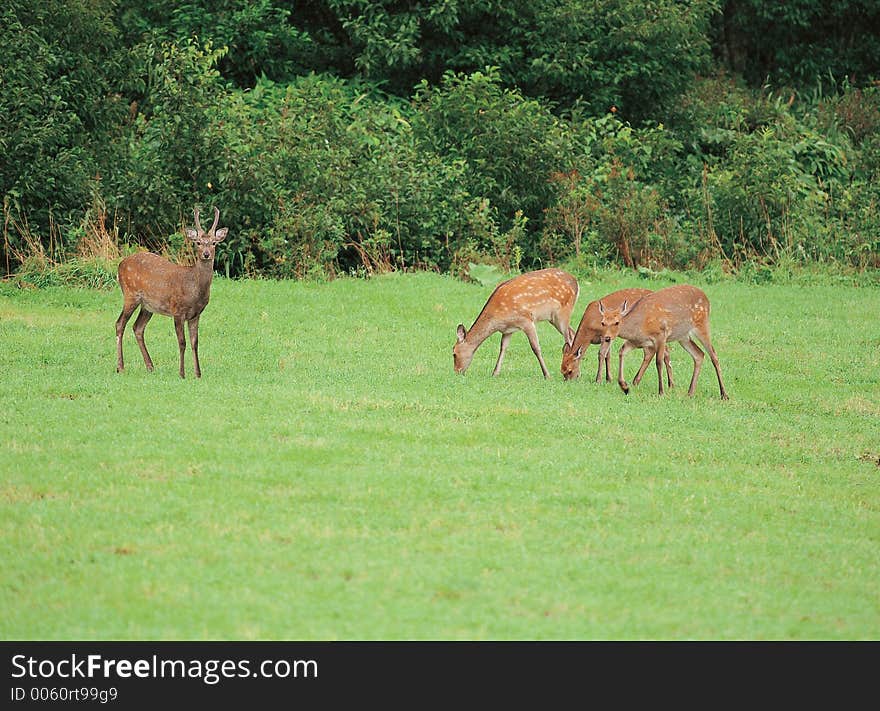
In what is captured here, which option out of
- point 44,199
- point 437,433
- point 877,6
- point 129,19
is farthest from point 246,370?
point 877,6

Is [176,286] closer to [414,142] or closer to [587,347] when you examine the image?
[587,347]

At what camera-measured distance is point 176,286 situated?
476 inches

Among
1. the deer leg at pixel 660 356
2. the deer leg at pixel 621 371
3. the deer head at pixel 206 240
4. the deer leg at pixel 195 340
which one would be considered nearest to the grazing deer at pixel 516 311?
the deer leg at pixel 621 371

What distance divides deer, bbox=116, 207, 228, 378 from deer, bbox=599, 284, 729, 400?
145 inches

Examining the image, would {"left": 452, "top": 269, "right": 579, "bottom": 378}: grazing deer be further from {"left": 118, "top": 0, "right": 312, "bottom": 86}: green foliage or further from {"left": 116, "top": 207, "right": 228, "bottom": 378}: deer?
{"left": 118, "top": 0, "right": 312, "bottom": 86}: green foliage

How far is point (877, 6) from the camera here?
105 feet

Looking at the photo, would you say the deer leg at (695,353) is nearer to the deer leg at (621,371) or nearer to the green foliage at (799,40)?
the deer leg at (621,371)

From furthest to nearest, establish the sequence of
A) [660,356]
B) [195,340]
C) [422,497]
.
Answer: [660,356]
[195,340]
[422,497]

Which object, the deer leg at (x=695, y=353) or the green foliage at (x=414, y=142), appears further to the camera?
the green foliage at (x=414, y=142)

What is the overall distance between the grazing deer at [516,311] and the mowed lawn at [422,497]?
0.28 meters

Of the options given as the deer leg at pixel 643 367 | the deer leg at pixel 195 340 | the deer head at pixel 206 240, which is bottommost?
the deer leg at pixel 643 367

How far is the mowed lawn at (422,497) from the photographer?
20.6 ft

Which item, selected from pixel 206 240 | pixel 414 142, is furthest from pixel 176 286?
pixel 414 142

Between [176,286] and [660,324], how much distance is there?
14.6 feet
